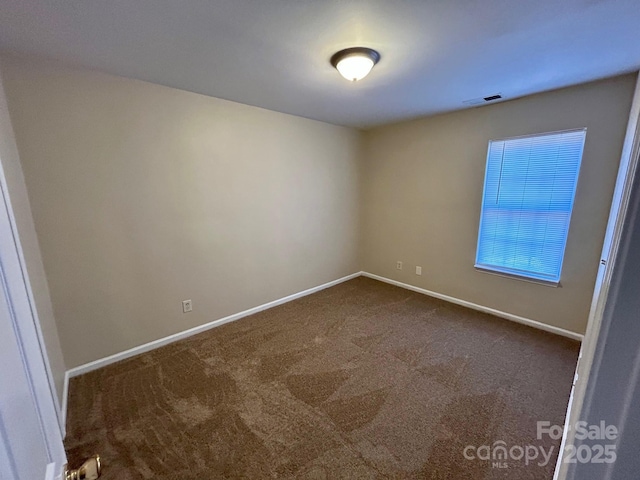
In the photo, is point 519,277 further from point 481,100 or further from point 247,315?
point 247,315

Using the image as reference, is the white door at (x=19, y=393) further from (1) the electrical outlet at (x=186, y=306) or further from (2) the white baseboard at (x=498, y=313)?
(2) the white baseboard at (x=498, y=313)

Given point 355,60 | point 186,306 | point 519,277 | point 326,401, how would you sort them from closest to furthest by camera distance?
point 355,60, point 326,401, point 186,306, point 519,277

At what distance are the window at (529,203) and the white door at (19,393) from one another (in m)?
3.64

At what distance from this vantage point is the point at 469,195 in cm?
326

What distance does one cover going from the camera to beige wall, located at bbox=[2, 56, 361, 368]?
1.98 m

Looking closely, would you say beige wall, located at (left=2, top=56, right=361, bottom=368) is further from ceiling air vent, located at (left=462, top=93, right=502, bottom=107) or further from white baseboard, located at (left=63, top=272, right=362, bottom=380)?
ceiling air vent, located at (left=462, top=93, right=502, bottom=107)

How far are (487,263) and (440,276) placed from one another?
23.2 inches

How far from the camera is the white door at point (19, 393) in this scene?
1.32ft

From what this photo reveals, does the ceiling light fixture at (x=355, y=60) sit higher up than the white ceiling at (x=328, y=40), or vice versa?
the white ceiling at (x=328, y=40)

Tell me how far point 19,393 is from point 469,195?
371cm

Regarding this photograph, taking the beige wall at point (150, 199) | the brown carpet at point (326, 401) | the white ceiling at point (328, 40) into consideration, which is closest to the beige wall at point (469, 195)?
the white ceiling at point (328, 40)

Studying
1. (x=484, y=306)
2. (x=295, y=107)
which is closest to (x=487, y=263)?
(x=484, y=306)

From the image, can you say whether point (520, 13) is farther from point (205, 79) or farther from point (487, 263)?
point (487, 263)

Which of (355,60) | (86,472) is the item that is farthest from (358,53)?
(86,472)
